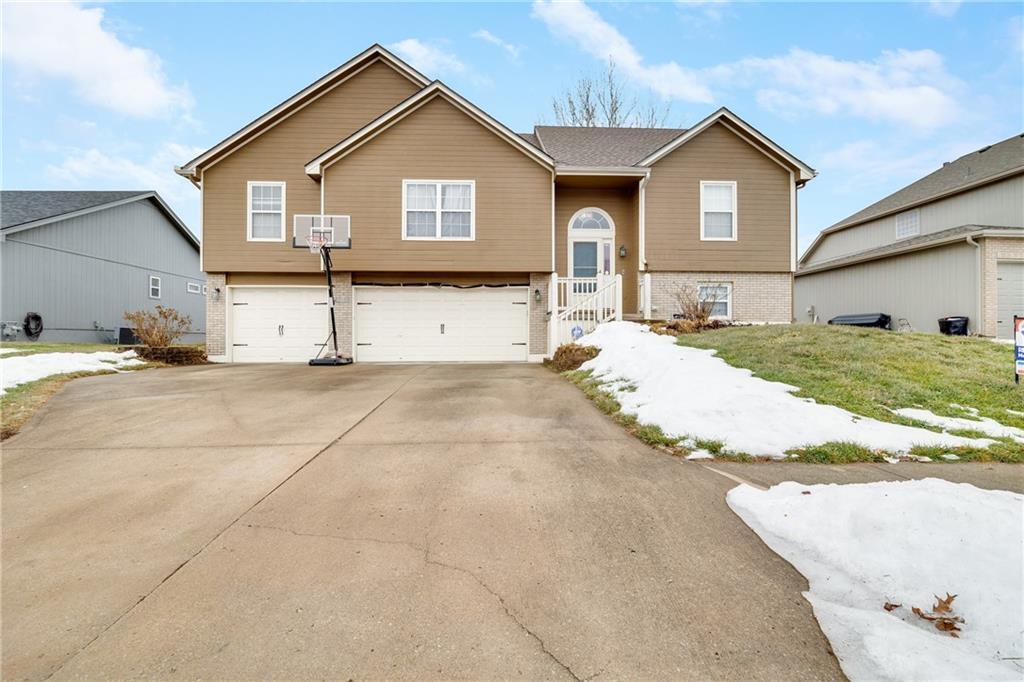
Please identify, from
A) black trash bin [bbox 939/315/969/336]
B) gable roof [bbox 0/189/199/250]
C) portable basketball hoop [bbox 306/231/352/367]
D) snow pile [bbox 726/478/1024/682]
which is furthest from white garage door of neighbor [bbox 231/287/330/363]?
black trash bin [bbox 939/315/969/336]

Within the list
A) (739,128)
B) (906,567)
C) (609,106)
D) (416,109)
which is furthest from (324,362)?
(609,106)

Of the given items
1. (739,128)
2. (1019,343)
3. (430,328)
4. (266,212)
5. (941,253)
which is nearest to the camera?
(1019,343)

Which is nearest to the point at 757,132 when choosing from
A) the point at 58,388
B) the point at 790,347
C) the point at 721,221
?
the point at 721,221

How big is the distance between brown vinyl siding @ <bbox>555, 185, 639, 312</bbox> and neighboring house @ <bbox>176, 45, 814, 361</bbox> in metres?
0.04

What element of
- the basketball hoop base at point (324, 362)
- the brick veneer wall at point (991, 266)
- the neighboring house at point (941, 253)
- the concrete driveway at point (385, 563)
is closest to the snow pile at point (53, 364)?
the basketball hoop base at point (324, 362)

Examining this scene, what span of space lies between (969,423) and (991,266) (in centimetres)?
1237

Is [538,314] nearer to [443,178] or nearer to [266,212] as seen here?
[443,178]

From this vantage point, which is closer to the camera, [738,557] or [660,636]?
[660,636]

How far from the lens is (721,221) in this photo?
42.5 ft

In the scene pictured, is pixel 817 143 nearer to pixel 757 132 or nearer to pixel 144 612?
pixel 757 132

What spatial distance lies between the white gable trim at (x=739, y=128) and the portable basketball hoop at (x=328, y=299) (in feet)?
28.3

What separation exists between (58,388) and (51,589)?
23.3 ft

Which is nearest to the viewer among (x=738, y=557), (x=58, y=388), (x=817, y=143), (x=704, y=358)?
(x=738, y=557)

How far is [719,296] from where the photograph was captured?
13.0m
